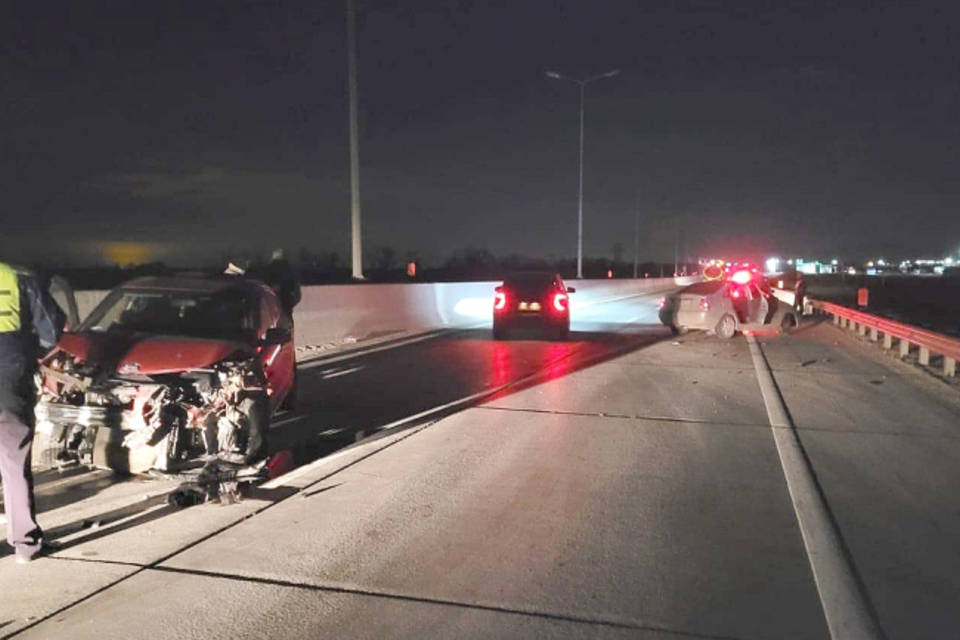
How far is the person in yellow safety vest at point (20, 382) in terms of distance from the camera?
17.5ft

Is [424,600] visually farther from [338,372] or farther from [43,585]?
[338,372]

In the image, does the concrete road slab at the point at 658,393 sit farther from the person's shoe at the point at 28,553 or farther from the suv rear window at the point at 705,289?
the person's shoe at the point at 28,553

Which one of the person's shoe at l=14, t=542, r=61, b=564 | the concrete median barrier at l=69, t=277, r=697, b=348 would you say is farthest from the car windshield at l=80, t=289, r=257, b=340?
the concrete median barrier at l=69, t=277, r=697, b=348

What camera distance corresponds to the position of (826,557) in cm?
586

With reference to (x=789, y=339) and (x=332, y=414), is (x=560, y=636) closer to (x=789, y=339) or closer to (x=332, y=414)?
(x=332, y=414)

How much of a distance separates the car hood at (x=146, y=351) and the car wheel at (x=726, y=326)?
17.2 metres

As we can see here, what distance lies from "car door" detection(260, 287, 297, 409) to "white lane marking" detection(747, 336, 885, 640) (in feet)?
16.2

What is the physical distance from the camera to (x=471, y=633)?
460 centimetres

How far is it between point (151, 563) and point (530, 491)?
10.3 feet

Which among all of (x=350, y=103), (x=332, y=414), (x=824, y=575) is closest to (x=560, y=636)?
(x=824, y=575)

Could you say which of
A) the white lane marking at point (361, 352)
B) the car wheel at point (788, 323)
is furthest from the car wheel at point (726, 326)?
the white lane marking at point (361, 352)

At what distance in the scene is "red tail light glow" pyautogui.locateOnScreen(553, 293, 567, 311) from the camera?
2102 centimetres

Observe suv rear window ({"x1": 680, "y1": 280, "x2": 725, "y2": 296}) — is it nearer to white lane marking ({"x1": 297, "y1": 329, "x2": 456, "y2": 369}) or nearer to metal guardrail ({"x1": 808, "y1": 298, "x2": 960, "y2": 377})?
metal guardrail ({"x1": 808, "y1": 298, "x2": 960, "y2": 377})

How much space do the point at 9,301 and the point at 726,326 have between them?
65.1ft
